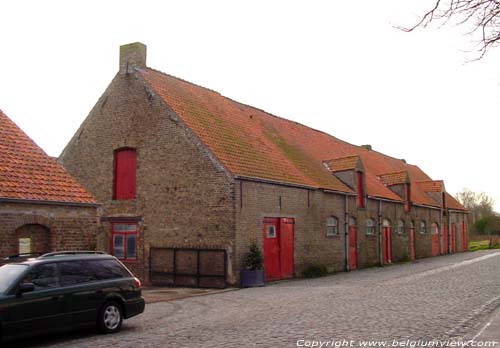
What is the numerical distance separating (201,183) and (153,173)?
2.52 metres

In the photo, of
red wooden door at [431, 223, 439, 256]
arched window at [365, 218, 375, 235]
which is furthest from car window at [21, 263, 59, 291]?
red wooden door at [431, 223, 439, 256]

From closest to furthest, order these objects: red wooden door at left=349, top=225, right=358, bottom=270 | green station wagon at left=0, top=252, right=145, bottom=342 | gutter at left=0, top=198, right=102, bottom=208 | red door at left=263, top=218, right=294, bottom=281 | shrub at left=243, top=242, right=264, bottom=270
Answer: green station wagon at left=0, top=252, right=145, bottom=342 → gutter at left=0, top=198, right=102, bottom=208 → shrub at left=243, top=242, right=264, bottom=270 → red door at left=263, top=218, right=294, bottom=281 → red wooden door at left=349, top=225, right=358, bottom=270

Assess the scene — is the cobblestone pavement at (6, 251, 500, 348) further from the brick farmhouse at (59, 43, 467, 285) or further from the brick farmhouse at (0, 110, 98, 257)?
the brick farmhouse at (0, 110, 98, 257)

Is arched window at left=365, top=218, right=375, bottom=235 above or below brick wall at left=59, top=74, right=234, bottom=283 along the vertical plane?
below

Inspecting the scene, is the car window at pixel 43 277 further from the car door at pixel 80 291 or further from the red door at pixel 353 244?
the red door at pixel 353 244

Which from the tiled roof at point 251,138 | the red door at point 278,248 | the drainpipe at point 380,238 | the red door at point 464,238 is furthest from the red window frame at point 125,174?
the red door at point 464,238

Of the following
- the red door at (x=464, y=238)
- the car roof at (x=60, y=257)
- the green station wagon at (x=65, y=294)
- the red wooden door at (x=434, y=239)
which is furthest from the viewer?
the red door at (x=464, y=238)

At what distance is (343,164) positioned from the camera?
94.8 feet

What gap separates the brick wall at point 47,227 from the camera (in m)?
13.2

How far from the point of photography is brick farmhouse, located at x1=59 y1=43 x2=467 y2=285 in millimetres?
19984

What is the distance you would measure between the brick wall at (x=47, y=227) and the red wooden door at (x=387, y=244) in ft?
68.2

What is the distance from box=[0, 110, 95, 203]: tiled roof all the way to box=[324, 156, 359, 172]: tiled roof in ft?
53.3

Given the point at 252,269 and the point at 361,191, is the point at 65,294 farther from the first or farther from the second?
the point at 361,191

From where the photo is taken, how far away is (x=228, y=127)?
77.9 feet
